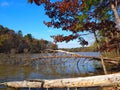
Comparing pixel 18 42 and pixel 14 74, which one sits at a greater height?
pixel 18 42

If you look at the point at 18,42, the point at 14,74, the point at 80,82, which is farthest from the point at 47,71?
the point at 18,42

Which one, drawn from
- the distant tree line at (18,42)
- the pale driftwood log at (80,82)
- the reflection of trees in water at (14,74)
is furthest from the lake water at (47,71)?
the distant tree line at (18,42)

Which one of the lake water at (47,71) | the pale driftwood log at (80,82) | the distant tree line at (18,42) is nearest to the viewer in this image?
the pale driftwood log at (80,82)

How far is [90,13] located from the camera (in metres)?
14.1

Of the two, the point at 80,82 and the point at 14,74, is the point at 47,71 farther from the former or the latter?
the point at 80,82

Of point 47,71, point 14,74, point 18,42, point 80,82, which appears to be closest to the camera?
point 80,82

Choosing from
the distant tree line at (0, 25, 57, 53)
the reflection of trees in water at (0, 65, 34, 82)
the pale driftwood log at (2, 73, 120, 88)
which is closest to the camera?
the pale driftwood log at (2, 73, 120, 88)

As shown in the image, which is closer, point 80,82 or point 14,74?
point 80,82

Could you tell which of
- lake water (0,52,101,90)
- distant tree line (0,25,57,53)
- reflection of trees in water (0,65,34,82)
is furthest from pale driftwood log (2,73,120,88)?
distant tree line (0,25,57,53)

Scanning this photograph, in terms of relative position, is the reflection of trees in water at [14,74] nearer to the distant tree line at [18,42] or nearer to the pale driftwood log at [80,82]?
the pale driftwood log at [80,82]

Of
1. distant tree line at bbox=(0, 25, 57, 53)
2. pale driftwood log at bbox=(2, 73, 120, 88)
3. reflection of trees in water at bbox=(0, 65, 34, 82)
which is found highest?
distant tree line at bbox=(0, 25, 57, 53)

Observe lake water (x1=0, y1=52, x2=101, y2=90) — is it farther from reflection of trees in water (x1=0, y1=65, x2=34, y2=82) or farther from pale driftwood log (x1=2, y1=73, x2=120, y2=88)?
pale driftwood log (x1=2, y1=73, x2=120, y2=88)

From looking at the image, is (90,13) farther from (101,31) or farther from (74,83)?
(74,83)

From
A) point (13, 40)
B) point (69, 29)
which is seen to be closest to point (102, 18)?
point (69, 29)
